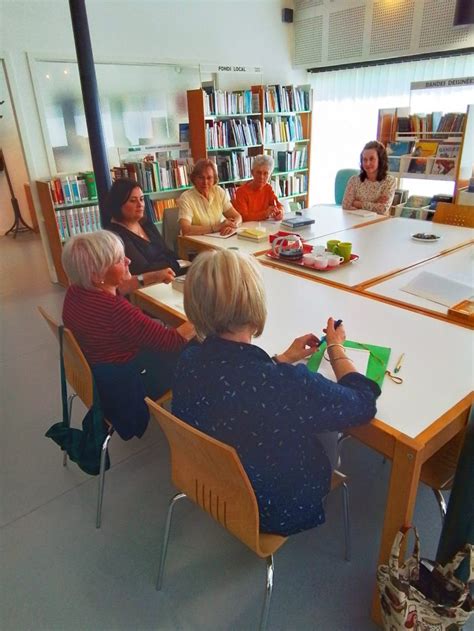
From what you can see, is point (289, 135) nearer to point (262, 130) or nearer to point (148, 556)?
point (262, 130)

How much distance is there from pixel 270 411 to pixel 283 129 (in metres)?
5.27

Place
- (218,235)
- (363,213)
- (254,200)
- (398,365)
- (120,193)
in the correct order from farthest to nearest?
1. (254,200)
2. (363,213)
3. (218,235)
4. (120,193)
5. (398,365)

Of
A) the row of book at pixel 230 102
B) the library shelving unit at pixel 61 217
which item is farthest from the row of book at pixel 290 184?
the library shelving unit at pixel 61 217

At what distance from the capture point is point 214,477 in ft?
3.54

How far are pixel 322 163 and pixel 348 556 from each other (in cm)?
555

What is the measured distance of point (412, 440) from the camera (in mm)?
1014

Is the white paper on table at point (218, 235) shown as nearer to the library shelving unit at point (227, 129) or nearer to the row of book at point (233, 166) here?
the library shelving unit at point (227, 129)

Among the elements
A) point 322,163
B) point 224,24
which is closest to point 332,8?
point 224,24

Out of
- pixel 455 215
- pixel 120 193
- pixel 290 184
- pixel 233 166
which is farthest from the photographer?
pixel 290 184

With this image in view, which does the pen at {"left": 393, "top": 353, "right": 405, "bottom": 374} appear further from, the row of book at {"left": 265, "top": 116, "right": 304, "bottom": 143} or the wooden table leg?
the row of book at {"left": 265, "top": 116, "right": 304, "bottom": 143}

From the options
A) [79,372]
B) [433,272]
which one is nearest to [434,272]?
[433,272]

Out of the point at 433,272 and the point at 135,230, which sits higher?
the point at 135,230

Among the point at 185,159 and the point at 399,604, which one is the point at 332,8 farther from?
the point at 399,604

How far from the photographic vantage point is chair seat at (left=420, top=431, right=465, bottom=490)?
1.30 metres
